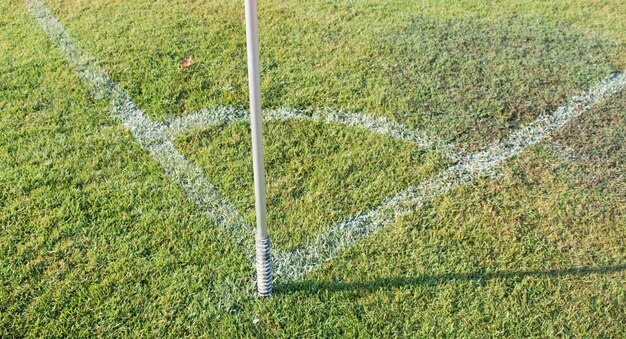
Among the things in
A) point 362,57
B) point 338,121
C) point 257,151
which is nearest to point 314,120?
point 338,121

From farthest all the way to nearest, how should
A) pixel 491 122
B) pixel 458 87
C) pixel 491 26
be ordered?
pixel 491 26 < pixel 458 87 < pixel 491 122

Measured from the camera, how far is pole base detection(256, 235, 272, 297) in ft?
9.53

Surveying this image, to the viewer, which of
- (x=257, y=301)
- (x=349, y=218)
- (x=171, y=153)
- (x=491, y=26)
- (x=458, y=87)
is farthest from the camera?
(x=491, y=26)

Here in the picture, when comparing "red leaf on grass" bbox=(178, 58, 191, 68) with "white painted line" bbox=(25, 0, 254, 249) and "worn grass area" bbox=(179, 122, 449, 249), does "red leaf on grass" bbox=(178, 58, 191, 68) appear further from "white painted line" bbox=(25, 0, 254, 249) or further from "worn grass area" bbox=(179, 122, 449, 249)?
"worn grass area" bbox=(179, 122, 449, 249)

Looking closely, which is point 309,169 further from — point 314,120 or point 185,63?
point 185,63

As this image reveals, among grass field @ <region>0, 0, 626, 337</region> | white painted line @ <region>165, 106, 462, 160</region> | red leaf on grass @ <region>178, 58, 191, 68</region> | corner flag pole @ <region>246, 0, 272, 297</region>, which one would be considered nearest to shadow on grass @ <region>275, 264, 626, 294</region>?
grass field @ <region>0, 0, 626, 337</region>

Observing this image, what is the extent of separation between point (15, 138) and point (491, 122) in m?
3.28

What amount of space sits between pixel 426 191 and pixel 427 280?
70cm

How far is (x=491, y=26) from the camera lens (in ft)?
18.1

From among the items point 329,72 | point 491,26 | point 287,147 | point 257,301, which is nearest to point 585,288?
point 257,301

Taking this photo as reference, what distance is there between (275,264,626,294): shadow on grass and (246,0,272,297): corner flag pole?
191mm

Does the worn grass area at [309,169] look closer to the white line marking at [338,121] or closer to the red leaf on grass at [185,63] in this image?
the white line marking at [338,121]

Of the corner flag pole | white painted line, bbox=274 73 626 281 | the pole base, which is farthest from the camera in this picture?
white painted line, bbox=274 73 626 281

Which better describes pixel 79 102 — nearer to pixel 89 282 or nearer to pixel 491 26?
pixel 89 282
